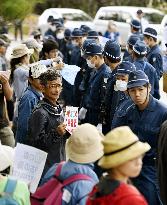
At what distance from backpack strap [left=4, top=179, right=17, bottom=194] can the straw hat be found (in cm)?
90

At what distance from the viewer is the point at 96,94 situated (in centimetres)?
941

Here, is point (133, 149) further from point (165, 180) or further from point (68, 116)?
point (68, 116)

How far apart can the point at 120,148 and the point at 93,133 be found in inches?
26.2

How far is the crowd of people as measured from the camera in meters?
4.64

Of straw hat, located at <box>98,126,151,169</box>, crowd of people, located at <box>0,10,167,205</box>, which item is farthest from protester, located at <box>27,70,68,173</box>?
straw hat, located at <box>98,126,151,169</box>

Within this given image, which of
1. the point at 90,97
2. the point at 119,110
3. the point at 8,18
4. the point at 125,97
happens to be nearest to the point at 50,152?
the point at 119,110

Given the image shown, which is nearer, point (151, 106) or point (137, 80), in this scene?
point (151, 106)

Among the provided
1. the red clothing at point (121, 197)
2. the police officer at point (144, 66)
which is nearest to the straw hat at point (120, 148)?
the red clothing at point (121, 197)

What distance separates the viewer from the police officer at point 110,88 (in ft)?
28.9

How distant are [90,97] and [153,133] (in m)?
2.64

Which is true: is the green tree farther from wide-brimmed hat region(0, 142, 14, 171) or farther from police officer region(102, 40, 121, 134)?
wide-brimmed hat region(0, 142, 14, 171)

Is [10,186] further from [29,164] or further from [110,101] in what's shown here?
[110,101]

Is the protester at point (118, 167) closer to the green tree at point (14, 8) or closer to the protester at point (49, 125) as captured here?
the protester at point (49, 125)

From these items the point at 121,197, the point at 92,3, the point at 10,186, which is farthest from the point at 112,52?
the point at 92,3
